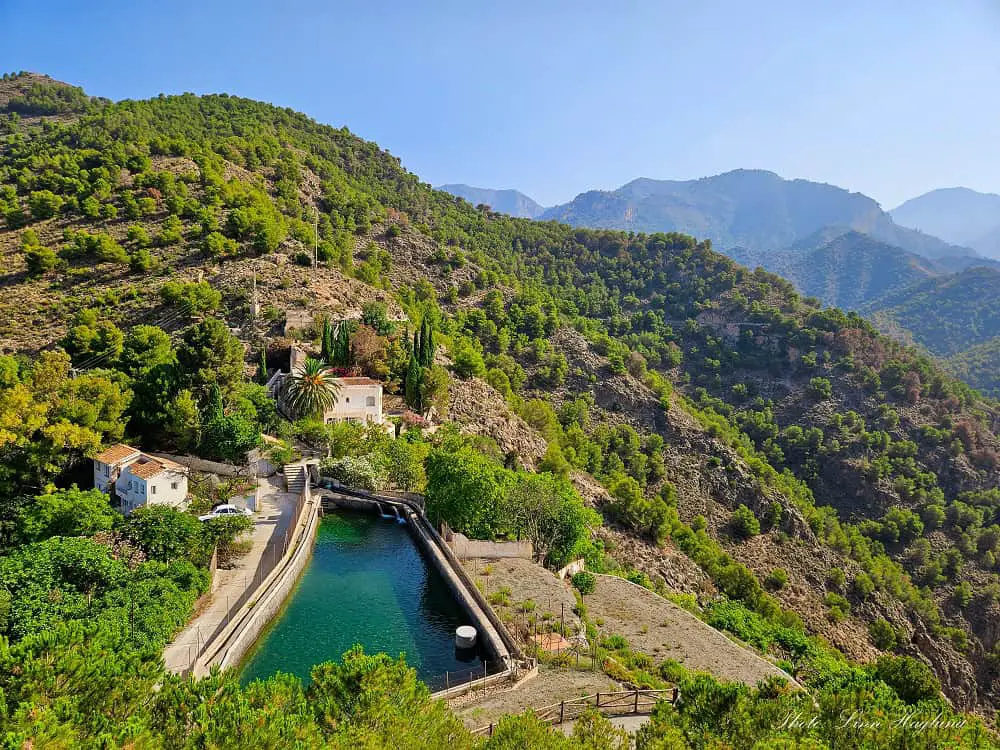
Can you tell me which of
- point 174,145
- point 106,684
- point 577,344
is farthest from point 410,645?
point 174,145

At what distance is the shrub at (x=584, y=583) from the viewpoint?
24984 mm

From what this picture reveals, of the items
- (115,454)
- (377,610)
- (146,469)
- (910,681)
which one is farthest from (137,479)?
(910,681)

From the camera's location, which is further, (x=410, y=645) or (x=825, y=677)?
(x=825, y=677)

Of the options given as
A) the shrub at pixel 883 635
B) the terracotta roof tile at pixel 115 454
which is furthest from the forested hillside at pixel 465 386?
the terracotta roof tile at pixel 115 454

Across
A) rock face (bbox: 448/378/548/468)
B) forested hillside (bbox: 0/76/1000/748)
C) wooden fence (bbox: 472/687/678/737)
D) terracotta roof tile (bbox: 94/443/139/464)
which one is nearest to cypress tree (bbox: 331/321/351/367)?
forested hillside (bbox: 0/76/1000/748)

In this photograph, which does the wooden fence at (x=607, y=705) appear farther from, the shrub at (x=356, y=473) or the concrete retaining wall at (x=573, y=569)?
the shrub at (x=356, y=473)

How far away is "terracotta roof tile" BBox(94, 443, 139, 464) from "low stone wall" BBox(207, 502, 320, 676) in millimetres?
8061

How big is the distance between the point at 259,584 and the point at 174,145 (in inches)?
2314

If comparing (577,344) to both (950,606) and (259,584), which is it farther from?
(259,584)

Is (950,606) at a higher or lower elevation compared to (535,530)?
lower

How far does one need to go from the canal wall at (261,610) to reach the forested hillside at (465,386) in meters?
1.99

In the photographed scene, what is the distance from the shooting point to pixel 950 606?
5081 cm

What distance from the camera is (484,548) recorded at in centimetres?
2500

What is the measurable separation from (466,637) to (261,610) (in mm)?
6703
